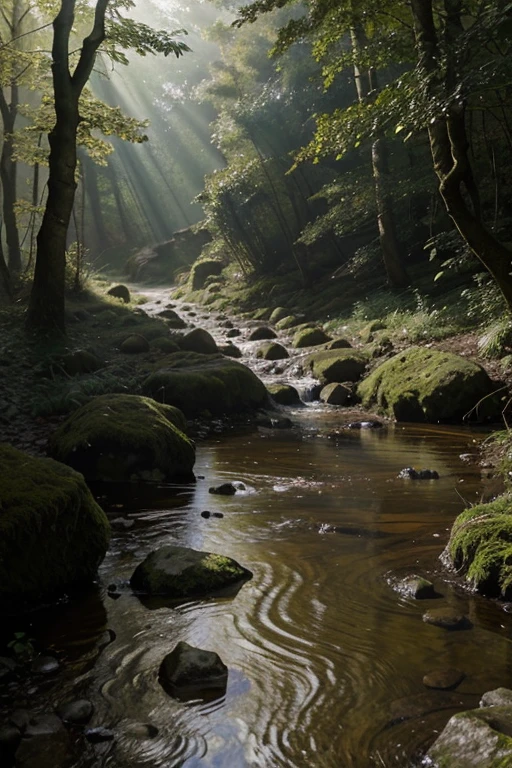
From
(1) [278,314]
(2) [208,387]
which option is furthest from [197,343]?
(1) [278,314]

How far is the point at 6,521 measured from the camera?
394 centimetres

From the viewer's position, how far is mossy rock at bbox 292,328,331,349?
1716 cm

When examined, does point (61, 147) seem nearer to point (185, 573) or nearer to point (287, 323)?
point (287, 323)

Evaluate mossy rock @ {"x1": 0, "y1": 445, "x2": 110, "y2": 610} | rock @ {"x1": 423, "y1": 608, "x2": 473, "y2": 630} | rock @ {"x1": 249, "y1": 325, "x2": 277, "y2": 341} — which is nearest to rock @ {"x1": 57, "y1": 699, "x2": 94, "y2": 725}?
mossy rock @ {"x1": 0, "y1": 445, "x2": 110, "y2": 610}

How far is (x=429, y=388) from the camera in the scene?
424 inches

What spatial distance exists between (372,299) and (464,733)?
658 inches

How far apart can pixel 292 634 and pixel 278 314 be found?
1830 cm

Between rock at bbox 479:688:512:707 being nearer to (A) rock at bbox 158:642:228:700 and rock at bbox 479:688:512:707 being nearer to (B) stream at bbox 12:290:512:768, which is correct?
(B) stream at bbox 12:290:512:768

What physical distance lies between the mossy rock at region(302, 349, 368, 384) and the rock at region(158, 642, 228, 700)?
35.5 feet

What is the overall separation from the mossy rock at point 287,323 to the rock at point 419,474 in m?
12.7

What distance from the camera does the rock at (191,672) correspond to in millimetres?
3197

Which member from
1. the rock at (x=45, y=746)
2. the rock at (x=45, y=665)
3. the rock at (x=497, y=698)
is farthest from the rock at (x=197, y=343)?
the rock at (x=497, y=698)

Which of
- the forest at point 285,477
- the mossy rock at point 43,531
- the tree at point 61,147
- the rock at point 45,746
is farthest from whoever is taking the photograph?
the tree at point 61,147

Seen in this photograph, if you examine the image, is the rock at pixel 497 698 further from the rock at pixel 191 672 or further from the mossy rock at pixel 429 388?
the mossy rock at pixel 429 388
